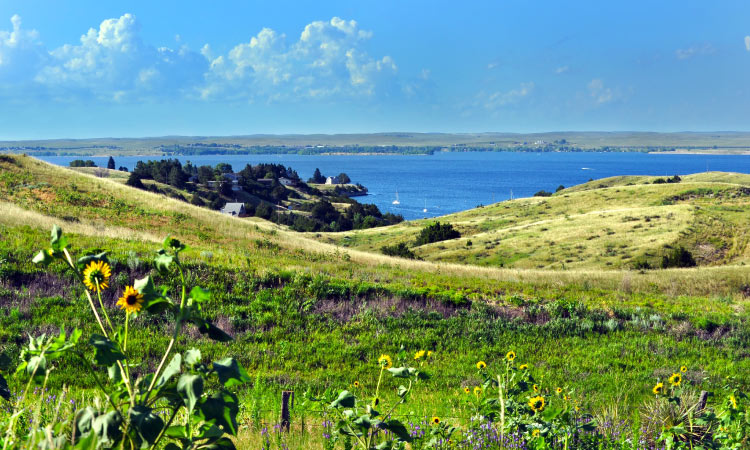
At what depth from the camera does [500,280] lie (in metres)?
20.4

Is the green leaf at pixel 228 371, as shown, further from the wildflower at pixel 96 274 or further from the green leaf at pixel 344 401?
the green leaf at pixel 344 401

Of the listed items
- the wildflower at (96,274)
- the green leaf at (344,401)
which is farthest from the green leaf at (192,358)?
the green leaf at (344,401)

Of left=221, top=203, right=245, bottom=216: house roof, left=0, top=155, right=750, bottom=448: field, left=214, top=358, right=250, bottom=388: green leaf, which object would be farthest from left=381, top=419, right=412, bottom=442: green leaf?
left=221, top=203, right=245, bottom=216: house roof

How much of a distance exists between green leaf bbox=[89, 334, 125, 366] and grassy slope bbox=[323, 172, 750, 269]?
45.1 m

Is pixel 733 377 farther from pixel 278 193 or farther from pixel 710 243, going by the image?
pixel 278 193

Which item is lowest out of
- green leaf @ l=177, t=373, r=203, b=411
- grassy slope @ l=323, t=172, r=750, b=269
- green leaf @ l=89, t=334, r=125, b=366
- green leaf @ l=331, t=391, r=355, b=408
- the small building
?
the small building

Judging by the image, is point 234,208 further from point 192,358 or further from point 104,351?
point 192,358

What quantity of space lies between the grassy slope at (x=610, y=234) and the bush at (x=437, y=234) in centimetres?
345

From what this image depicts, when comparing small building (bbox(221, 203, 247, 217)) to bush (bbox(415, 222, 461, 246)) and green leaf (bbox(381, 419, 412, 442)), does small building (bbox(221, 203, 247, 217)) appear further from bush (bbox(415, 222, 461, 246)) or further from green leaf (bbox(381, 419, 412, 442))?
green leaf (bbox(381, 419, 412, 442))

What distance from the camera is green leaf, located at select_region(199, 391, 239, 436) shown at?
245 centimetres

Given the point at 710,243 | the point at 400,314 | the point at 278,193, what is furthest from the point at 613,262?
the point at 278,193

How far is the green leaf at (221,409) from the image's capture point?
96.6 inches

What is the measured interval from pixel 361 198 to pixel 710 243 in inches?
5204

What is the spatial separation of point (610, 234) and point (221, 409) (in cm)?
5629
